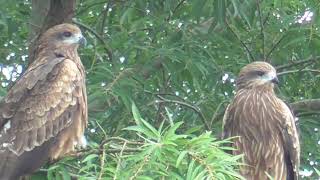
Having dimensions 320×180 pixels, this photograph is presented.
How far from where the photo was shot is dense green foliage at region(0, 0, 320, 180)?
372 inches

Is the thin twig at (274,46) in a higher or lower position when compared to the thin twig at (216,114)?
higher

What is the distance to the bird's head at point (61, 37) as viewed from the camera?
8.72m

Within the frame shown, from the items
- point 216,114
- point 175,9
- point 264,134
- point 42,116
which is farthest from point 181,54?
point 42,116

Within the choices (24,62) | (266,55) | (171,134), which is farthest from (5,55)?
(171,134)

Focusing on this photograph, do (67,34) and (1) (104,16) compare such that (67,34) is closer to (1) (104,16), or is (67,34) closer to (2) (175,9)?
(1) (104,16)

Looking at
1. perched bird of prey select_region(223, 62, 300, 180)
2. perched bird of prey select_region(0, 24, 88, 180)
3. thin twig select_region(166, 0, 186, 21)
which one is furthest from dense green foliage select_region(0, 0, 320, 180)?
perched bird of prey select_region(0, 24, 88, 180)

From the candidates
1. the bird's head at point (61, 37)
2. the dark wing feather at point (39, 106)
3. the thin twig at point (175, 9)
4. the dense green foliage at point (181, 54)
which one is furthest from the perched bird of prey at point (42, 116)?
the thin twig at point (175, 9)

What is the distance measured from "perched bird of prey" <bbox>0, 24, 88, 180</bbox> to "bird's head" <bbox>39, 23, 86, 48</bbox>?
350 millimetres

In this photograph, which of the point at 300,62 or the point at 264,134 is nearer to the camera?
the point at 264,134

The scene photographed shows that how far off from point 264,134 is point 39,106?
83.0 inches

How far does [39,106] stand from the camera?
7855 millimetres

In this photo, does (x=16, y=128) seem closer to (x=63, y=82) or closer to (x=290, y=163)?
(x=63, y=82)

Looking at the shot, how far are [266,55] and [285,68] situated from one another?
364 mm

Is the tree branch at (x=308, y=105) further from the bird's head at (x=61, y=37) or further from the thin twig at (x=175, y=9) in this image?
the bird's head at (x=61, y=37)
